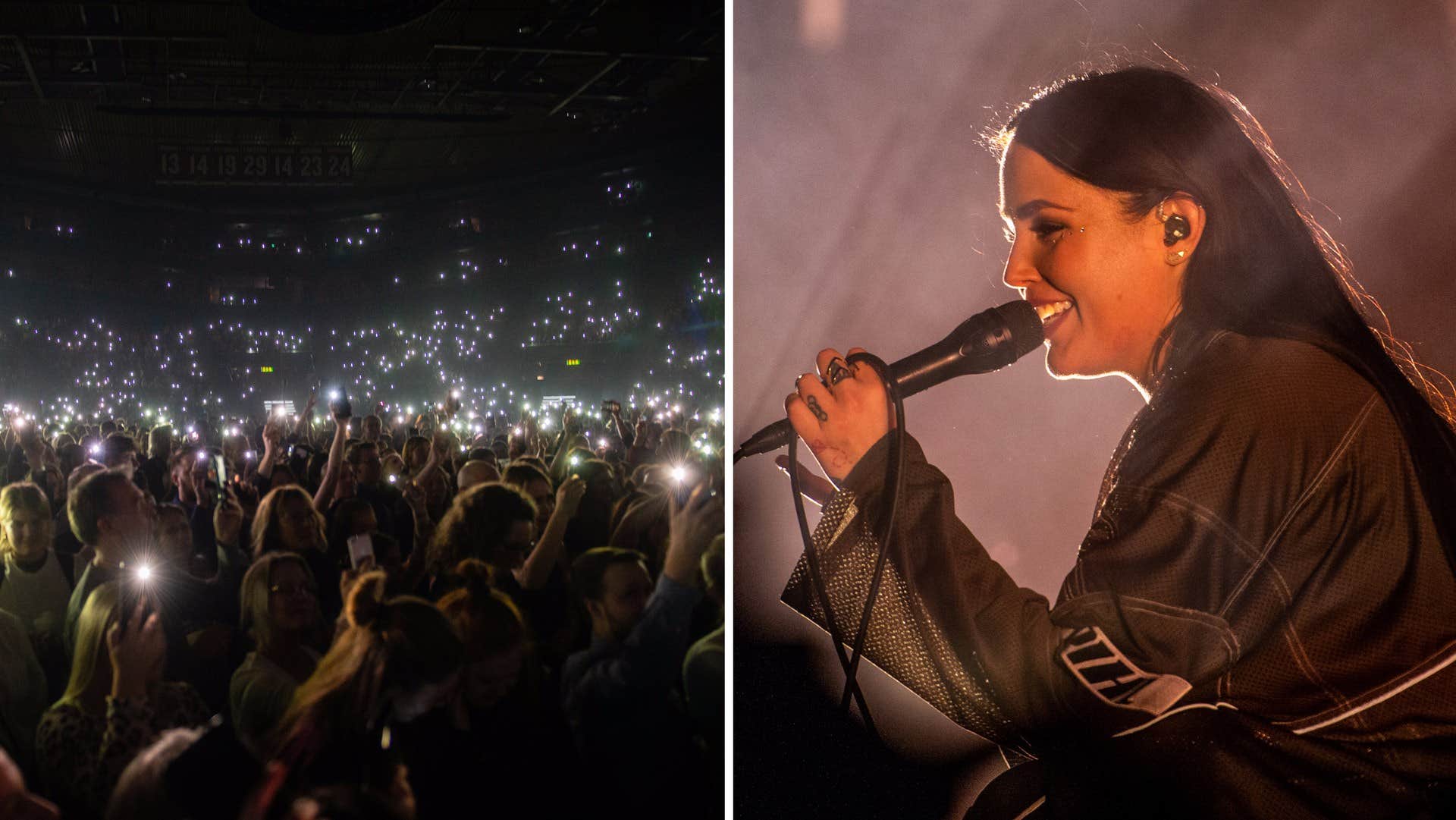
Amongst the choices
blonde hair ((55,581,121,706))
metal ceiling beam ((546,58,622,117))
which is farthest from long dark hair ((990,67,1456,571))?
blonde hair ((55,581,121,706))

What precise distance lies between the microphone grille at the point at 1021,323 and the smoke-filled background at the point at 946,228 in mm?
52

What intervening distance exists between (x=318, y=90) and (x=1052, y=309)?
1.90 metres

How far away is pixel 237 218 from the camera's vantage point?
2188mm

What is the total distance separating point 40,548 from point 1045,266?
8.06 ft

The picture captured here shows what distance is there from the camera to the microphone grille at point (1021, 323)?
1.88 m

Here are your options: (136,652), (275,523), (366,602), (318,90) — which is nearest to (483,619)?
(366,602)

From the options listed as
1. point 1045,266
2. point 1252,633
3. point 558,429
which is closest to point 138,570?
point 558,429

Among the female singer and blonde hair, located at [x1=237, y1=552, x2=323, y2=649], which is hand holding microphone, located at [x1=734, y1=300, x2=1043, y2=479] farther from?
blonde hair, located at [x1=237, y1=552, x2=323, y2=649]

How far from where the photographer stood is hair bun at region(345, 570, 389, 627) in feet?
6.06

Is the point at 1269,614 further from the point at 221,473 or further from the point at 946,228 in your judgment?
the point at 221,473

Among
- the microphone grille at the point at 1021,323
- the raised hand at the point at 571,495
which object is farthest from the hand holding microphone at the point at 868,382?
the raised hand at the point at 571,495

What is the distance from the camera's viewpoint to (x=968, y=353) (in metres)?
1.90

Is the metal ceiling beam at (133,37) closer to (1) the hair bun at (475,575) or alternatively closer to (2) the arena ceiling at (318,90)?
(2) the arena ceiling at (318,90)

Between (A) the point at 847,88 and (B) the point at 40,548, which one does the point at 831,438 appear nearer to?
(A) the point at 847,88
